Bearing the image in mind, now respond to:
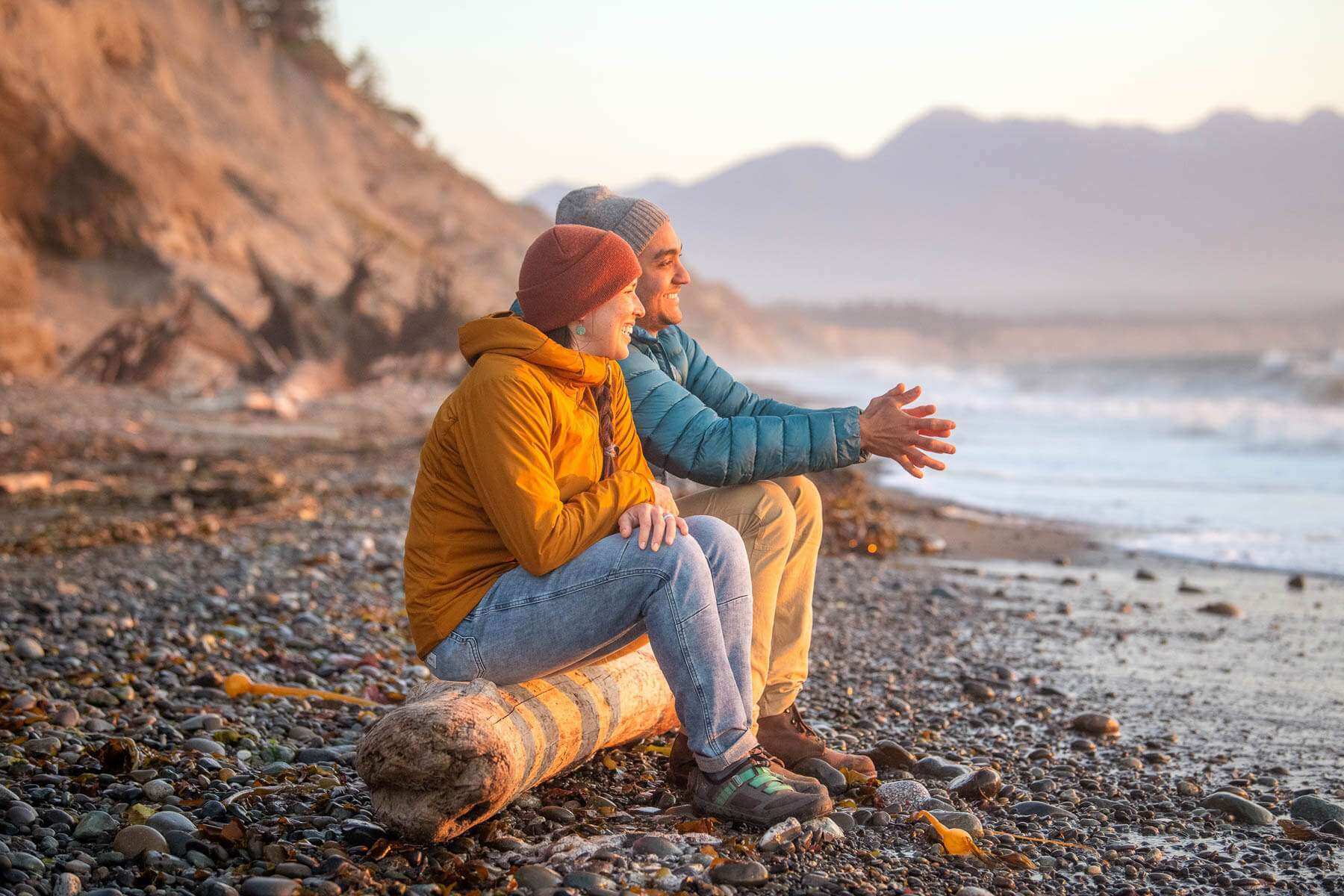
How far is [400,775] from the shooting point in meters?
2.91

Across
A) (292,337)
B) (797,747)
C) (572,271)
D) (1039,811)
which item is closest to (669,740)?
(797,747)

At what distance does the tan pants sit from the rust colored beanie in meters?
0.84

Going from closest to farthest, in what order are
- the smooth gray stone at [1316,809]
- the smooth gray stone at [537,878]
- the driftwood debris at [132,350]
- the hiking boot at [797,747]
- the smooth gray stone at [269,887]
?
the smooth gray stone at [269,887]
the smooth gray stone at [537,878]
the smooth gray stone at [1316,809]
the hiking boot at [797,747]
the driftwood debris at [132,350]

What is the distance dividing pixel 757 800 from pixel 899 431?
1.14m

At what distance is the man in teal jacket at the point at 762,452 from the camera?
350 cm

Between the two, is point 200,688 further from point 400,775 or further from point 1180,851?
point 1180,851

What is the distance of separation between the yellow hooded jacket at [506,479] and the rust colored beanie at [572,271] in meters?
0.09

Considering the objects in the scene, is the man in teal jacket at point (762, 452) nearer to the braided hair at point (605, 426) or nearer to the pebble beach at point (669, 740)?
the braided hair at point (605, 426)

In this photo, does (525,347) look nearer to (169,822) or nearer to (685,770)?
(685,770)

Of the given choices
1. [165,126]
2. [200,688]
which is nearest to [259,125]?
[165,126]

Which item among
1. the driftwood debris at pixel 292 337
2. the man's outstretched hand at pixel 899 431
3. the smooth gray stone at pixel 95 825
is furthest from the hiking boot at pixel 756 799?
the driftwood debris at pixel 292 337

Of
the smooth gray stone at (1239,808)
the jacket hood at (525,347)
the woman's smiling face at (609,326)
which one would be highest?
the woman's smiling face at (609,326)

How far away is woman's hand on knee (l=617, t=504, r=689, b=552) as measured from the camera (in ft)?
9.99

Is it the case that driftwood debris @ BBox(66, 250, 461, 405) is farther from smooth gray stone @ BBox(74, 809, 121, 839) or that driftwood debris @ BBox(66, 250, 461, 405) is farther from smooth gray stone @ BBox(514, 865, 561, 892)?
smooth gray stone @ BBox(514, 865, 561, 892)
